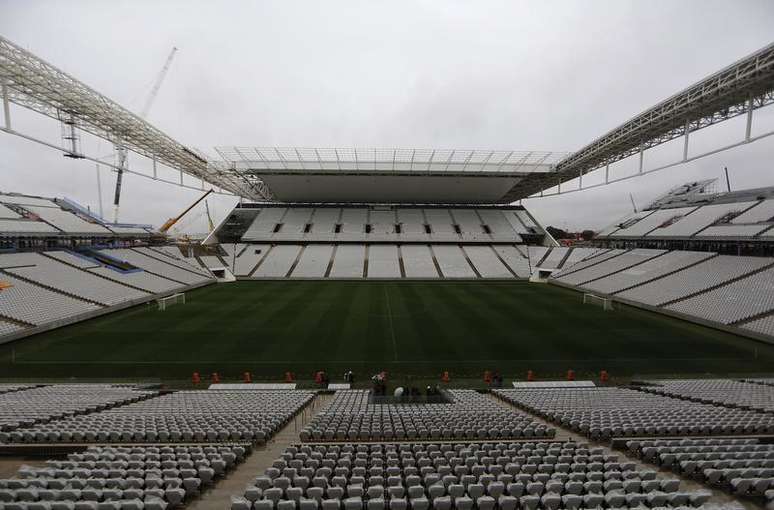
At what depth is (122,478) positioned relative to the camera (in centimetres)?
556

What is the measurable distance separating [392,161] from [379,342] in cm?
3049

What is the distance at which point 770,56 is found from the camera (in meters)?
16.6

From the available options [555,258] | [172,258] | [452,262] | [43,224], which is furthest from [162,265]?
[555,258]

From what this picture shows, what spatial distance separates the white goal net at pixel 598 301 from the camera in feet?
90.4

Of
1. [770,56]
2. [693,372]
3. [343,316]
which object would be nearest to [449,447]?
[693,372]

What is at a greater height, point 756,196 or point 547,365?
point 756,196

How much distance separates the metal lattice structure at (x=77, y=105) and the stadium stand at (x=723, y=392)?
101 ft

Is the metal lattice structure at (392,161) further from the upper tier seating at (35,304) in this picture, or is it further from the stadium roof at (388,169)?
the upper tier seating at (35,304)

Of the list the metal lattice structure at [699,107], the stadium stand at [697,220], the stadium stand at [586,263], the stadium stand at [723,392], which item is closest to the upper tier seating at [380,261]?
the stadium stand at [586,263]

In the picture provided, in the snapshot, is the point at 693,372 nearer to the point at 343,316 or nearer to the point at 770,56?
the point at 770,56

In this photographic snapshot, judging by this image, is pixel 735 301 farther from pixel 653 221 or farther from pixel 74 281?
pixel 74 281

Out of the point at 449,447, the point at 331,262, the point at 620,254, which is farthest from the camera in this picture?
the point at 331,262

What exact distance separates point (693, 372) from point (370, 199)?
1914 inches

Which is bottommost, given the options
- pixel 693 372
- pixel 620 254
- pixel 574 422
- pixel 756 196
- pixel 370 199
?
pixel 693 372
